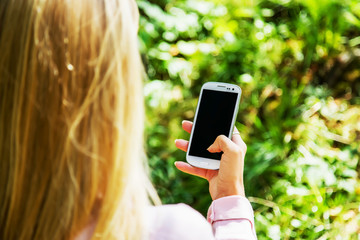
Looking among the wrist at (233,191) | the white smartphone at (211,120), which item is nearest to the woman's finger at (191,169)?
the white smartphone at (211,120)

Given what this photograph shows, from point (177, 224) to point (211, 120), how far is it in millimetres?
857

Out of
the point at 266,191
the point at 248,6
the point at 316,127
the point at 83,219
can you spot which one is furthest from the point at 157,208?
the point at 248,6

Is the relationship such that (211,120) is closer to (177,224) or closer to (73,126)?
(177,224)

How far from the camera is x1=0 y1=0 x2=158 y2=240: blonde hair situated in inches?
31.8

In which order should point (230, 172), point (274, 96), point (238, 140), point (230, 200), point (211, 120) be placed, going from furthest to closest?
point (274, 96) → point (211, 120) → point (238, 140) → point (230, 172) → point (230, 200)

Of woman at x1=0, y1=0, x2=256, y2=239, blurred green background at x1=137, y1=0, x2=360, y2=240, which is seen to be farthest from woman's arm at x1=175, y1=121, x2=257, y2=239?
blurred green background at x1=137, y1=0, x2=360, y2=240

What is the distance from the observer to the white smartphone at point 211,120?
66.5 inches

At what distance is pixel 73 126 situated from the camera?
832 mm

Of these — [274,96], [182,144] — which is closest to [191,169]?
[182,144]

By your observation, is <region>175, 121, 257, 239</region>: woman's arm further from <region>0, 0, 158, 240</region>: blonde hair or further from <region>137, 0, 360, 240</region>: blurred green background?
<region>137, 0, 360, 240</region>: blurred green background

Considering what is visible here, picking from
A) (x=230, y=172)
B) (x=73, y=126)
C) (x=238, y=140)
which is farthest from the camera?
(x=238, y=140)

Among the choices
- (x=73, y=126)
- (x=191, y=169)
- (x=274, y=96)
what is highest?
(x=73, y=126)

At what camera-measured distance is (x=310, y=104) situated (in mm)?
2721

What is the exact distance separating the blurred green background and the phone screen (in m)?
0.83
